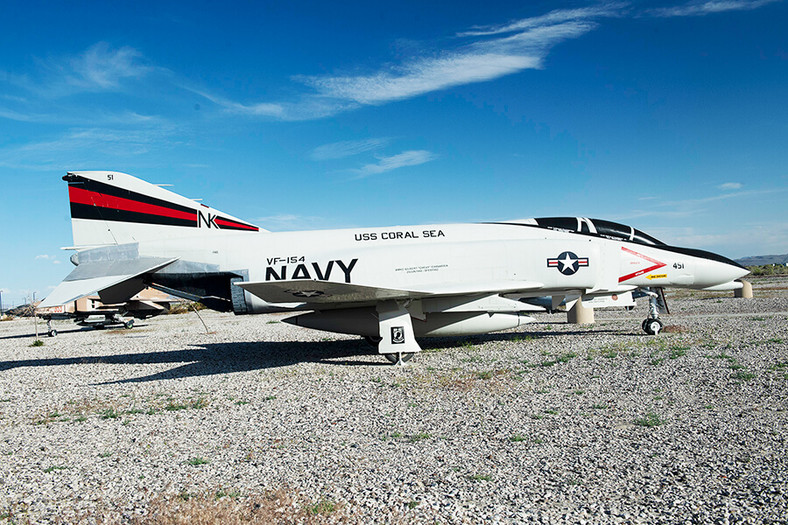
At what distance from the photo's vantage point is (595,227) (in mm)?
12750

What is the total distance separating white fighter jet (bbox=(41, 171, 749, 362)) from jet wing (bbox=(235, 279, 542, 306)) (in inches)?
1.9

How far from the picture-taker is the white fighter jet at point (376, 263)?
11422mm

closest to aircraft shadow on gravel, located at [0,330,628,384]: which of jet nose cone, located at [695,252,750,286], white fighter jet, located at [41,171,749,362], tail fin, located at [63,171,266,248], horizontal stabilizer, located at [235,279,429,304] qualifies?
white fighter jet, located at [41,171,749,362]

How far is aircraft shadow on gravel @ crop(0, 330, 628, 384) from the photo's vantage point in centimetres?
1138

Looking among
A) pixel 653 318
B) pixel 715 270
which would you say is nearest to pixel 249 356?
pixel 653 318

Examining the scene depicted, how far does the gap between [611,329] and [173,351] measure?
1291cm

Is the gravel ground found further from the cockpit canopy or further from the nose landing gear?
the cockpit canopy

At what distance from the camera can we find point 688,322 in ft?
50.7

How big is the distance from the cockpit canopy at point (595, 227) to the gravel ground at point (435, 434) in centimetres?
263

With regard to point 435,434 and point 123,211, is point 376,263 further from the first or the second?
point 123,211

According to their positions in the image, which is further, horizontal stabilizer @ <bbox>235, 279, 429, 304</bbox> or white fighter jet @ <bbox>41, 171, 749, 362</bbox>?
white fighter jet @ <bbox>41, 171, 749, 362</bbox>

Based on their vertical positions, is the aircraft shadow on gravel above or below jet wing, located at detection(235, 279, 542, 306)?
below

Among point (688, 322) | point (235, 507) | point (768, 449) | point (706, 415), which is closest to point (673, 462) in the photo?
point (768, 449)

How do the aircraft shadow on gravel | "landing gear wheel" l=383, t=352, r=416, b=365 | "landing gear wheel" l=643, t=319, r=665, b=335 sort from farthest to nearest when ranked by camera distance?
1. "landing gear wheel" l=643, t=319, r=665, b=335
2. the aircraft shadow on gravel
3. "landing gear wheel" l=383, t=352, r=416, b=365
